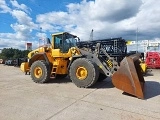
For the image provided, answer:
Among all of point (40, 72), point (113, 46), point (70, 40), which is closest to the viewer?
point (113, 46)

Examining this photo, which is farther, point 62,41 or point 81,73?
point 62,41

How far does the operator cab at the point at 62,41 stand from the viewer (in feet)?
26.7

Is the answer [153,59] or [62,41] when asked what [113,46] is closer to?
[62,41]

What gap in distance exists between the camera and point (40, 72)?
27.1ft

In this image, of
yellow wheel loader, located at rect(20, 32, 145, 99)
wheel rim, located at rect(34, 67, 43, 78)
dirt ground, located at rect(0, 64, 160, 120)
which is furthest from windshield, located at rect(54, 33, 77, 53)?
dirt ground, located at rect(0, 64, 160, 120)

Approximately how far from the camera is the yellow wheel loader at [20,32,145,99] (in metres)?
5.52

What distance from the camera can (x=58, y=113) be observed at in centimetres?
412

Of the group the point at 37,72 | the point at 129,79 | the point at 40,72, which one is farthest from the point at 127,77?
the point at 37,72

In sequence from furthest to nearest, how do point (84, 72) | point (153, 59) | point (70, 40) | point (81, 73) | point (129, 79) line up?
point (153, 59), point (70, 40), point (81, 73), point (84, 72), point (129, 79)

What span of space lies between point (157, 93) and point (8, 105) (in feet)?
15.3

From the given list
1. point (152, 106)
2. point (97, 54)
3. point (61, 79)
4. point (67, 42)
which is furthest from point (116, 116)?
point (61, 79)

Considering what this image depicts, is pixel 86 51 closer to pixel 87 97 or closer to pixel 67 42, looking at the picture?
pixel 67 42

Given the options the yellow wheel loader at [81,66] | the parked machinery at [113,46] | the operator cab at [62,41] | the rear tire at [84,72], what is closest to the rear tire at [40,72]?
the yellow wheel loader at [81,66]

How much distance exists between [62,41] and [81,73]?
197 cm
